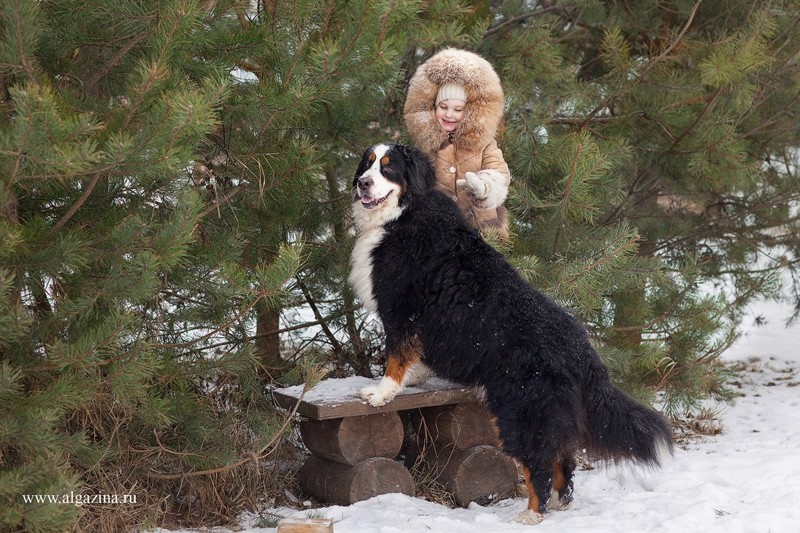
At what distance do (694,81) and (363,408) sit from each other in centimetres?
322

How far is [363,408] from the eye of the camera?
3.91 m

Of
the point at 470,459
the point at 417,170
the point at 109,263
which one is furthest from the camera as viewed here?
the point at 470,459

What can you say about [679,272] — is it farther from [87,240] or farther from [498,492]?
[87,240]

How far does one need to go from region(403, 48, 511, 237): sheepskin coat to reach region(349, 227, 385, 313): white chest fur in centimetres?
49

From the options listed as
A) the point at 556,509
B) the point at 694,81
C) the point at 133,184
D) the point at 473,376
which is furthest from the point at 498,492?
the point at 694,81

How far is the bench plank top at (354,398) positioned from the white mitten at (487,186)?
3.22 feet

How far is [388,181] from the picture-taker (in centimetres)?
372

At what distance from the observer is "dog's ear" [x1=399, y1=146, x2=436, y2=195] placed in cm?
379

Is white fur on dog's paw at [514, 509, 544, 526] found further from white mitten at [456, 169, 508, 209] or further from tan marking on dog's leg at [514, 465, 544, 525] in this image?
white mitten at [456, 169, 508, 209]

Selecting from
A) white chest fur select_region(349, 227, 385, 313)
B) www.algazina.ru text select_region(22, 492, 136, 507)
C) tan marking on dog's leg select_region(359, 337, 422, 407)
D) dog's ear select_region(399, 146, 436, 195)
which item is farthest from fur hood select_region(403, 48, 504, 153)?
www.algazina.ru text select_region(22, 492, 136, 507)

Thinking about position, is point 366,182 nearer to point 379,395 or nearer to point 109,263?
point 379,395

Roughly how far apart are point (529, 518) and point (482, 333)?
91cm

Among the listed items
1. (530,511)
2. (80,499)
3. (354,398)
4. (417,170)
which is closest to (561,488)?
(530,511)

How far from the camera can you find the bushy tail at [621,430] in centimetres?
365
